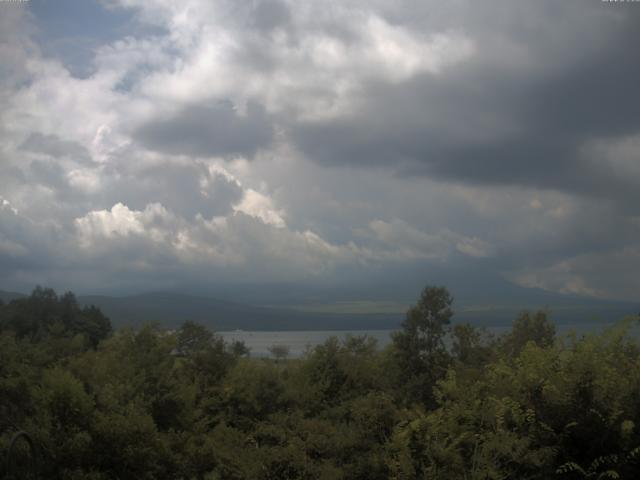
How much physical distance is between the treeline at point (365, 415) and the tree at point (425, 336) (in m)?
0.04

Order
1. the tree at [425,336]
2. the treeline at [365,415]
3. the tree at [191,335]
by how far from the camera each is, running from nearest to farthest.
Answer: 1. the treeline at [365,415]
2. the tree at [425,336]
3. the tree at [191,335]

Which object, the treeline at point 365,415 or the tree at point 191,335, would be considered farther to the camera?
the tree at point 191,335

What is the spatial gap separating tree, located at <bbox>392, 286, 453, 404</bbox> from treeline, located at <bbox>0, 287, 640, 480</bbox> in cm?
4

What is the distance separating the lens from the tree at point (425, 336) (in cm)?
2295

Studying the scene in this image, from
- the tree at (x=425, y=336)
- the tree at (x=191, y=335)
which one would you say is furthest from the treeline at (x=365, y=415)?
the tree at (x=191, y=335)

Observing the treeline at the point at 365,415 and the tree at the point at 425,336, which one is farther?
the tree at the point at 425,336

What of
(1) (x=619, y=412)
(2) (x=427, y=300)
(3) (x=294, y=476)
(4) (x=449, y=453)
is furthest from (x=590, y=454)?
(2) (x=427, y=300)

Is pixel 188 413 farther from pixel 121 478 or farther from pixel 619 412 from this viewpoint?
pixel 619 412

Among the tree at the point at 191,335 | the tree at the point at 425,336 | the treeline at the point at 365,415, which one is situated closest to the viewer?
the treeline at the point at 365,415

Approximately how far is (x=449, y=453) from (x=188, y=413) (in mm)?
9280

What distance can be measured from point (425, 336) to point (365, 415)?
8899 millimetres

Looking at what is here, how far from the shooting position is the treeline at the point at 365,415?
34.1 ft

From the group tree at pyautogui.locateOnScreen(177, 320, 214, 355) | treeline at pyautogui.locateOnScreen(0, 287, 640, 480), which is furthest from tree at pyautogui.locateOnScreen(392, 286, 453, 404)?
tree at pyautogui.locateOnScreen(177, 320, 214, 355)

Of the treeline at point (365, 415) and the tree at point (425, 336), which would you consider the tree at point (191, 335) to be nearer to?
the treeline at point (365, 415)
